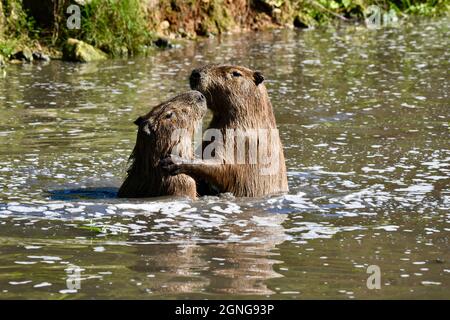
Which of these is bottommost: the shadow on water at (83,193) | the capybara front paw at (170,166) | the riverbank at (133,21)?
the shadow on water at (83,193)

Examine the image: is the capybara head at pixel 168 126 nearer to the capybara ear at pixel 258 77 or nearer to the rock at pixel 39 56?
the capybara ear at pixel 258 77

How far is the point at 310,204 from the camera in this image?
720 centimetres

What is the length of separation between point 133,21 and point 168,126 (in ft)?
24.0

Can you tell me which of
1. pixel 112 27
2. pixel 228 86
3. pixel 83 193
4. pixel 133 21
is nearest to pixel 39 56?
pixel 112 27

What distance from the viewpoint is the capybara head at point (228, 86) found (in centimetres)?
735

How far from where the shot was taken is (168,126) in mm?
7047

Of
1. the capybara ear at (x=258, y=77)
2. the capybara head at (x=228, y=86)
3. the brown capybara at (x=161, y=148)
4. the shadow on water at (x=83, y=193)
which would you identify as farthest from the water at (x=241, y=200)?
the capybara ear at (x=258, y=77)

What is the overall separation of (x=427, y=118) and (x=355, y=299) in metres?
5.47

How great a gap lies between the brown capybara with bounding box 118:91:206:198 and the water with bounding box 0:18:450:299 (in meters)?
0.12

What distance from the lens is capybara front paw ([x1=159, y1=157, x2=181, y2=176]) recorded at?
689 cm

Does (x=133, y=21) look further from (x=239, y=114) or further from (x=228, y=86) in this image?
(x=239, y=114)

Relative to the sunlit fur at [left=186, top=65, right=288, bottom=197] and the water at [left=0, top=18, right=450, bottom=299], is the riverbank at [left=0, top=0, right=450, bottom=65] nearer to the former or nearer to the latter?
the water at [left=0, top=18, right=450, bottom=299]

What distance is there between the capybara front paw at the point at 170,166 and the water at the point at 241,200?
20cm

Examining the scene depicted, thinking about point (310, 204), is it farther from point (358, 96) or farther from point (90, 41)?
point (90, 41)
